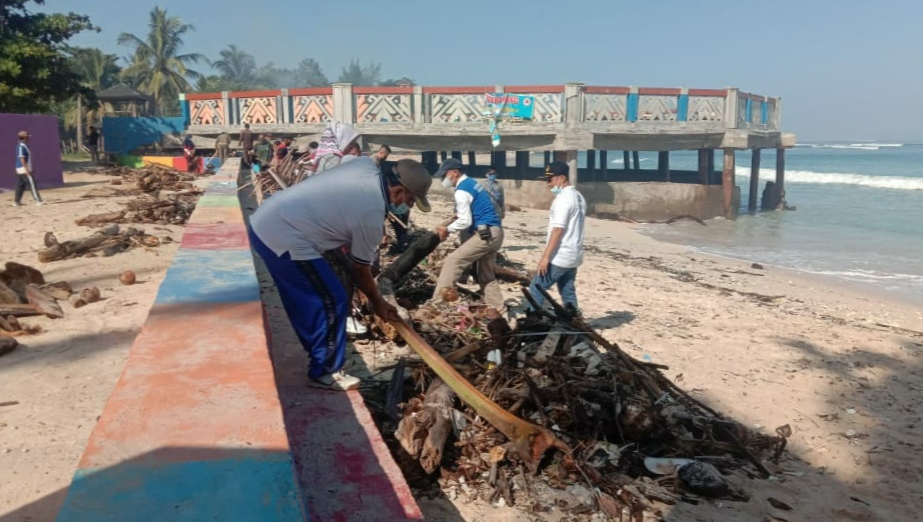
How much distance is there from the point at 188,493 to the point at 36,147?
17.1 metres

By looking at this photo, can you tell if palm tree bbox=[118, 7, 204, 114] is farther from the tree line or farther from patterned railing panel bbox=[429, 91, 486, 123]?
patterned railing panel bbox=[429, 91, 486, 123]

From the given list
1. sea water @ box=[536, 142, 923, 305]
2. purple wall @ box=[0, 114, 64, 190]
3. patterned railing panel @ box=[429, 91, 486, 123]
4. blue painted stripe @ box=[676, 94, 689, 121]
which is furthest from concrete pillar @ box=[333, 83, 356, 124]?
blue painted stripe @ box=[676, 94, 689, 121]

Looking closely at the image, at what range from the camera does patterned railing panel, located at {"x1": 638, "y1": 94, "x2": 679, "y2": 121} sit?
1902cm

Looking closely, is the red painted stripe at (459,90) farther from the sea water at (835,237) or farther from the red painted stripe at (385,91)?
the sea water at (835,237)

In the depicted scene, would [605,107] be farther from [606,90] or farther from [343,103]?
[343,103]

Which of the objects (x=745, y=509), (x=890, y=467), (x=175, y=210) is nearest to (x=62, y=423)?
(x=745, y=509)

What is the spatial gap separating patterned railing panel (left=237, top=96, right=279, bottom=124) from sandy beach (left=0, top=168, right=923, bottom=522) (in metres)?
8.21

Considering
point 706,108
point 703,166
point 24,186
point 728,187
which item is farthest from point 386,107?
point 703,166

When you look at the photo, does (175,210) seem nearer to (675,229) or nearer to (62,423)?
(62,423)

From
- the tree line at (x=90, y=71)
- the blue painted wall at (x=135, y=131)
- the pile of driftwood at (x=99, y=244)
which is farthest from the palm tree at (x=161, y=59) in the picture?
the pile of driftwood at (x=99, y=244)

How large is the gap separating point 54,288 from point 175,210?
476cm

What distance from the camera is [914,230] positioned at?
2006 cm

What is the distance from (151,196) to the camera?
1280 centimetres

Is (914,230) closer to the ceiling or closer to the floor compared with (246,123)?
closer to the floor
